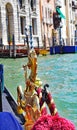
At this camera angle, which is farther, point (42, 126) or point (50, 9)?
point (50, 9)

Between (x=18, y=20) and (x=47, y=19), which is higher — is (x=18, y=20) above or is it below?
above

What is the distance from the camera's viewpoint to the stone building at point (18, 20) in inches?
1382

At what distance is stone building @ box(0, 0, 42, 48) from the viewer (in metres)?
35.1

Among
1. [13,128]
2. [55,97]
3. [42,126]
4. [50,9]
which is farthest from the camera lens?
[50,9]

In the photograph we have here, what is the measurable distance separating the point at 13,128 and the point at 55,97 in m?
8.53

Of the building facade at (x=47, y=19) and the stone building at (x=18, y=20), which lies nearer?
the stone building at (x=18, y=20)

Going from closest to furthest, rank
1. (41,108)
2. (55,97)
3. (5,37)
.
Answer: (41,108) < (55,97) < (5,37)

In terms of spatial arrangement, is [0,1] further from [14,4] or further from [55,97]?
[55,97]

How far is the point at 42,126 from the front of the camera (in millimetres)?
2348

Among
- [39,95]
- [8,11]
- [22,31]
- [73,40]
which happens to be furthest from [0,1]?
[39,95]

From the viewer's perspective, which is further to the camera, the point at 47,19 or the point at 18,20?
the point at 47,19

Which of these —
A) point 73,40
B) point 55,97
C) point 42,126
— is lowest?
point 73,40

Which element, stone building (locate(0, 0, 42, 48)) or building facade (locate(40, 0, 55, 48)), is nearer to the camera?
stone building (locate(0, 0, 42, 48))

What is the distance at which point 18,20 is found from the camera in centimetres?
3706
